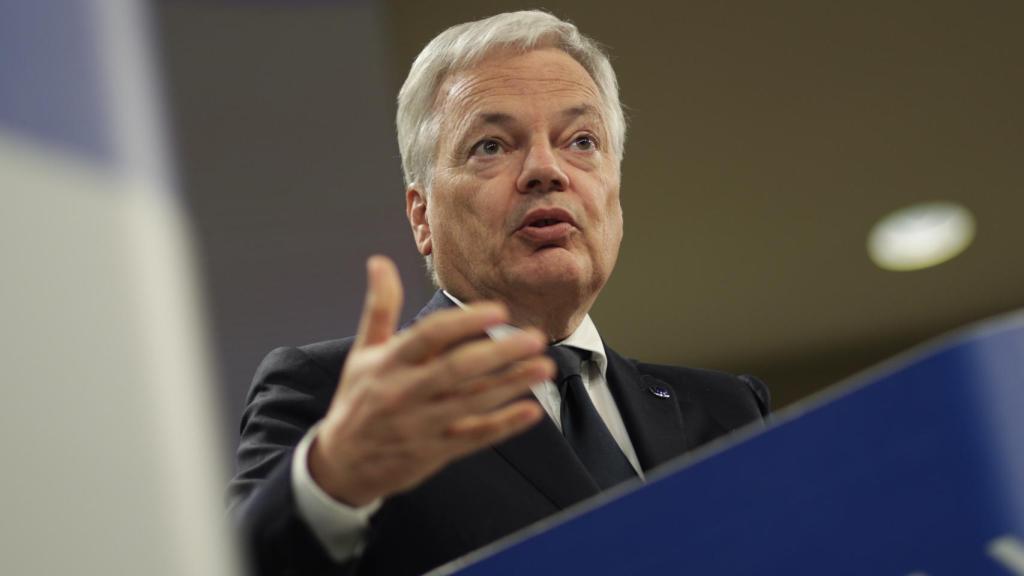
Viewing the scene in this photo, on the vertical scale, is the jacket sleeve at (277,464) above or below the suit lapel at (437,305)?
below

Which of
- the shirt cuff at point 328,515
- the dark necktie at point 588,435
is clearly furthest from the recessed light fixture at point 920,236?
the shirt cuff at point 328,515

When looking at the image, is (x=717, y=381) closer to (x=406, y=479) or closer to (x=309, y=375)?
(x=309, y=375)

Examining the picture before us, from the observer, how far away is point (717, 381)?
138 cm

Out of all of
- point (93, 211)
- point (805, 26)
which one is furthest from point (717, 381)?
point (805, 26)

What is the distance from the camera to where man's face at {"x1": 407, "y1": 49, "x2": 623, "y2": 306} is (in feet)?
4.41

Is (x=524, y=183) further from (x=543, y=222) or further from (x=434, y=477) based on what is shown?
(x=434, y=477)

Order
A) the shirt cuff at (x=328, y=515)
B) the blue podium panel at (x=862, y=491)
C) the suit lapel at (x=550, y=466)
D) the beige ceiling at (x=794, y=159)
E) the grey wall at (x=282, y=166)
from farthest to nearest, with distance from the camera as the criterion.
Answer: the beige ceiling at (x=794, y=159), the grey wall at (x=282, y=166), the suit lapel at (x=550, y=466), the shirt cuff at (x=328, y=515), the blue podium panel at (x=862, y=491)

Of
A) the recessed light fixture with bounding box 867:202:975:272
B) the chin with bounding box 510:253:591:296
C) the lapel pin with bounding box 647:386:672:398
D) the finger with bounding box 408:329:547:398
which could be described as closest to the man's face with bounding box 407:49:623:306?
the chin with bounding box 510:253:591:296

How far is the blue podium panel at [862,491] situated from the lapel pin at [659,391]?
656mm

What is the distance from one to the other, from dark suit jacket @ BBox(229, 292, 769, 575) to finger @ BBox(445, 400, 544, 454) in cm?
14

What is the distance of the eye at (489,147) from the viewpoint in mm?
1405

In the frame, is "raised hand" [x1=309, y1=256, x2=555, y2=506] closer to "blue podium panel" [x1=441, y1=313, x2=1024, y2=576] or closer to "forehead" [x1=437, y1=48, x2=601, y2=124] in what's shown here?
"blue podium panel" [x1=441, y1=313, x2=1024, y2=576]

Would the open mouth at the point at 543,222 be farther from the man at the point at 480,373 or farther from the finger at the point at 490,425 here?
the finger at the point at 490,425

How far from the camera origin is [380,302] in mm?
590
